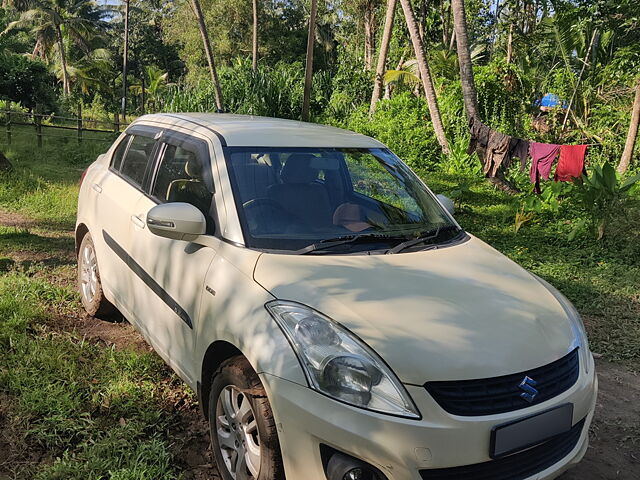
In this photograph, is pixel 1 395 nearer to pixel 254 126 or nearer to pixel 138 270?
pixel 138 270

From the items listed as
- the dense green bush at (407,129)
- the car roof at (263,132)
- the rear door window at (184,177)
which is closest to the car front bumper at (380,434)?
the rear door window at (184,177)

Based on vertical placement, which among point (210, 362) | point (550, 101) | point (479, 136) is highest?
point (550, 101)

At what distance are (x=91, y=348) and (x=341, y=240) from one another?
2135 mm

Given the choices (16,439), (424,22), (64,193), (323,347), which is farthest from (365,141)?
(424,22)

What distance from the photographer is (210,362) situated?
2605mm

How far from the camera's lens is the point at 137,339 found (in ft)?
13.5

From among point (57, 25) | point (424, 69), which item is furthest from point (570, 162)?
point (57, 25)

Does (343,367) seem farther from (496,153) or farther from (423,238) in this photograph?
(496,153)

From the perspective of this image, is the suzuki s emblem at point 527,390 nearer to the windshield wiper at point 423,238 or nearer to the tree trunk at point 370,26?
the windshield wiper at point 423,238

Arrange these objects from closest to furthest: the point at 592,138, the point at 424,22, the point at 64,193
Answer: the point at 64,193 → the point at 592,138 → the point at 424,22

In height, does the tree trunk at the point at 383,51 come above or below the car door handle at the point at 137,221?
above

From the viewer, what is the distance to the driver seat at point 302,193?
2.98 meters

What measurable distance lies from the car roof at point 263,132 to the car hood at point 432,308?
94 cm

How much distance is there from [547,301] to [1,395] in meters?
3.12
